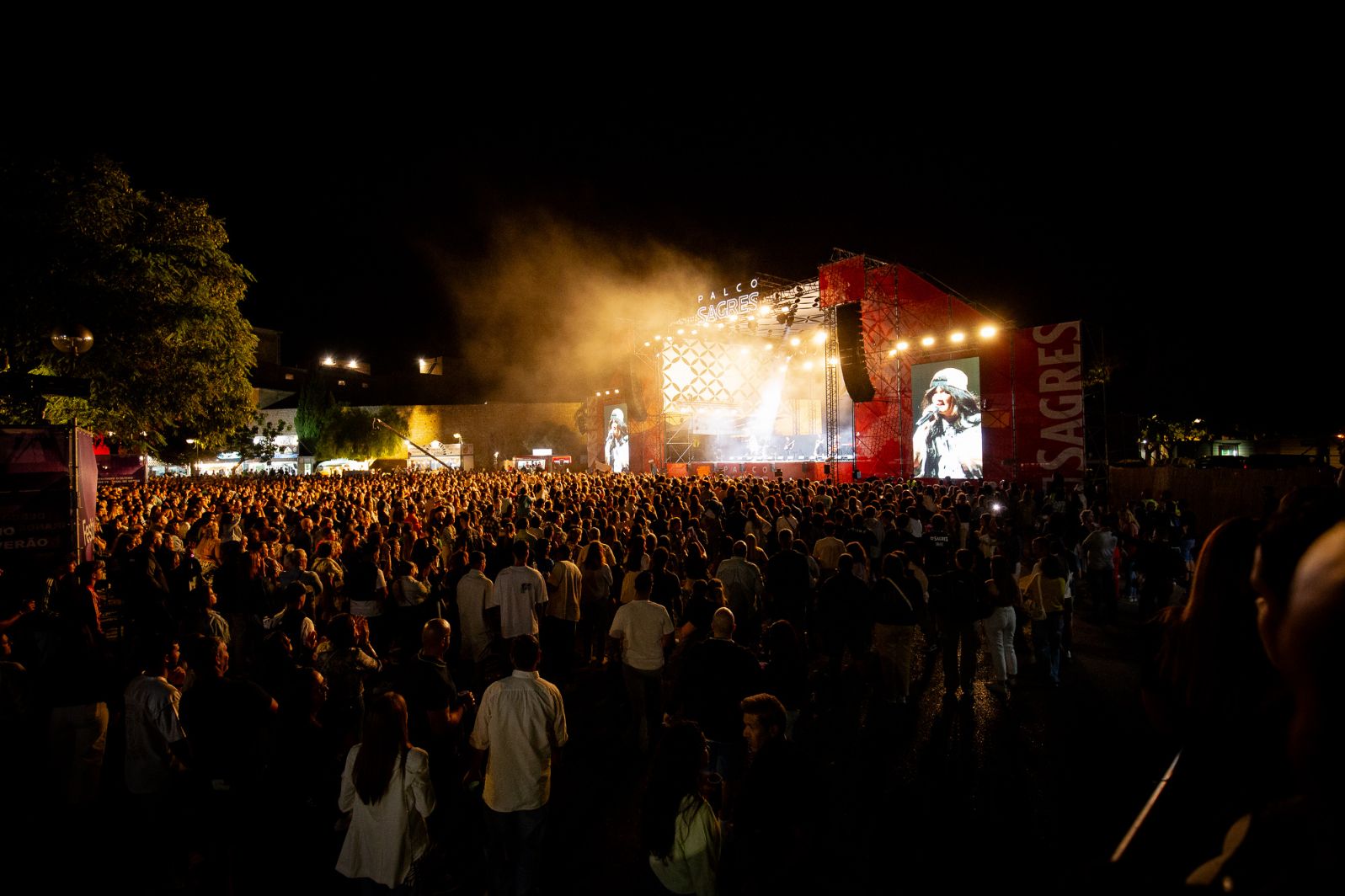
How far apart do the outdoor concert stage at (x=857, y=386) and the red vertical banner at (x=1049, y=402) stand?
36 millimetres

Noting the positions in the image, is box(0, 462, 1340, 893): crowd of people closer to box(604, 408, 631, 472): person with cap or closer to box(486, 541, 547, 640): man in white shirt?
box(486, 541, 547, 640): man in white shirt

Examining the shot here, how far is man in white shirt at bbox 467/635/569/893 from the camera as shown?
3.21m

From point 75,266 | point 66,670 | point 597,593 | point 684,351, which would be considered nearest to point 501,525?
point 597,593

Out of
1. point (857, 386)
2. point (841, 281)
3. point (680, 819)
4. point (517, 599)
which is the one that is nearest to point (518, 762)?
point (680, 819)

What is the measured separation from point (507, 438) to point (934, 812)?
4949 centimetres

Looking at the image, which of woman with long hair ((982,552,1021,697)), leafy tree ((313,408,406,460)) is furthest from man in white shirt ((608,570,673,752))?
leafy tree ((313,408,406,460))

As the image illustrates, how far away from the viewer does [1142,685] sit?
2193 mm

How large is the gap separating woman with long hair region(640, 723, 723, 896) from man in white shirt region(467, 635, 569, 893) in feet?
2.89

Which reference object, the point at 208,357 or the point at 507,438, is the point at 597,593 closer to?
the point at 208,357

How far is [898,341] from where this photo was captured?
72.8ft

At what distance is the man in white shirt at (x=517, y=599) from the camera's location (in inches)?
228

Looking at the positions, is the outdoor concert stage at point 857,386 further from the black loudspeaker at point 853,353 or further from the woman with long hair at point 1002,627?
the woman with long hair at point 1002,627

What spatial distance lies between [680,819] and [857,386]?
1863 centimetres

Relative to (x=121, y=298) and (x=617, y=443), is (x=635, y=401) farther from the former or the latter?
(x=121, y=298)
